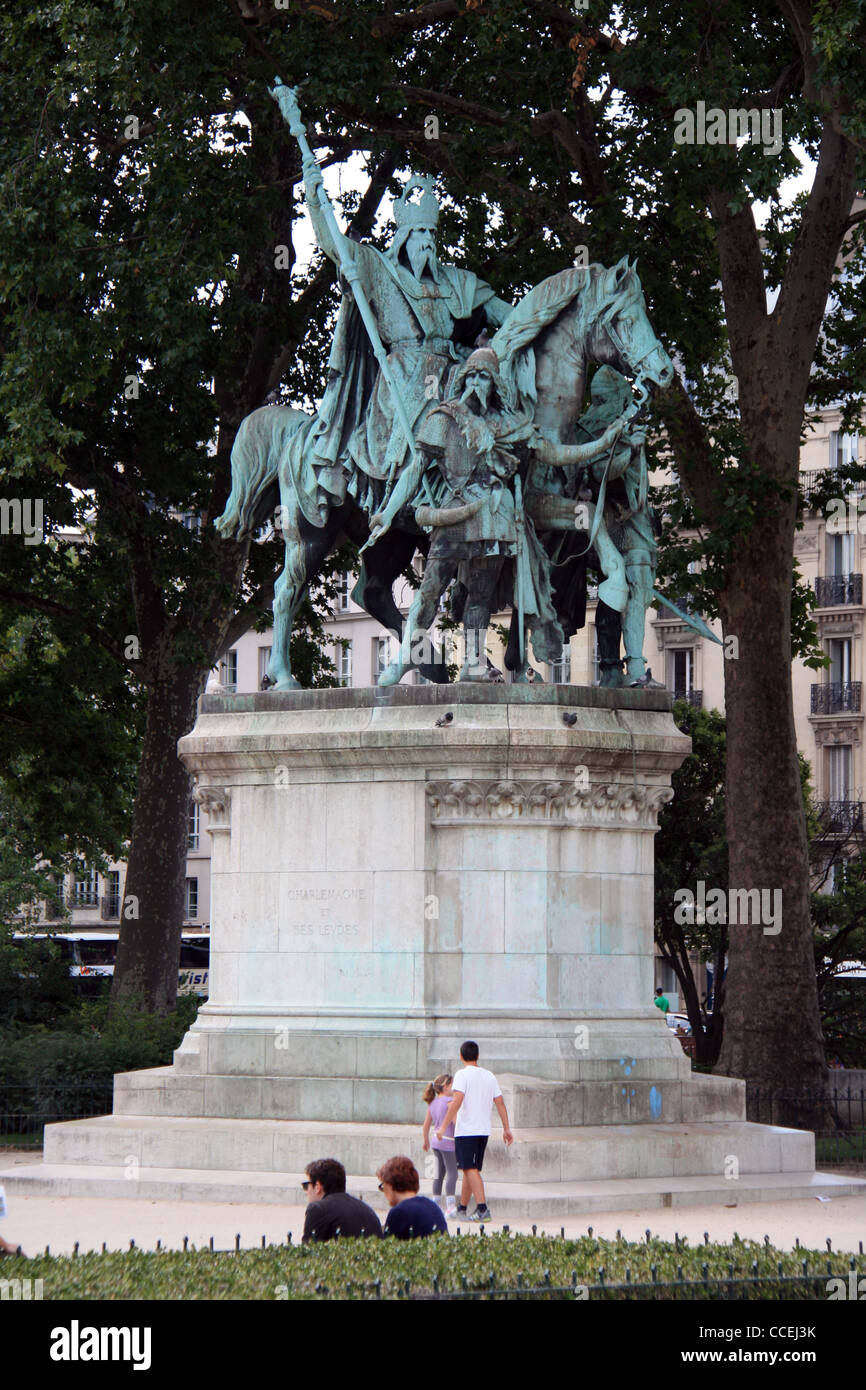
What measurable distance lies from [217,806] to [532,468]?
13.3 feet

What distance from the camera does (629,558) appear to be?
17797mm

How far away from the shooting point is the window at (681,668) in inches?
2363

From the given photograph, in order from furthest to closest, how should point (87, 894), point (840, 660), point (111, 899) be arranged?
point (87, 894) → point (111, 899) → point (840, 660)

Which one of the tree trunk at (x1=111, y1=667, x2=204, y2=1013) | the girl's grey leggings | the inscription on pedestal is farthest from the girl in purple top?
the tree trunk at (x1=111, y1=667, x2=204, y2=1013)

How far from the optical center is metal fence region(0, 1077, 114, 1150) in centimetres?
2202

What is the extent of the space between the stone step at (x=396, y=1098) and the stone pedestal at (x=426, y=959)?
0.06 feet

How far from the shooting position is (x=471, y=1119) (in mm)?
13898

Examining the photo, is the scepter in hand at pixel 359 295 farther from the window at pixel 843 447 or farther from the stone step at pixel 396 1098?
the window at pixel 843 447

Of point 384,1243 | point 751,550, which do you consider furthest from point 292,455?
point 384,1243

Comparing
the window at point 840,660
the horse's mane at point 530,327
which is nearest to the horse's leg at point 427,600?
the horse's mane at point 530,327

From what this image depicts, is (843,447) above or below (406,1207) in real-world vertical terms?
above

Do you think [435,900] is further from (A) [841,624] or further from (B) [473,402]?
(A) [841,624]

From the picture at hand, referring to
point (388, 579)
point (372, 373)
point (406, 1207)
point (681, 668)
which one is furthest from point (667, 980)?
point (406, 1207)
